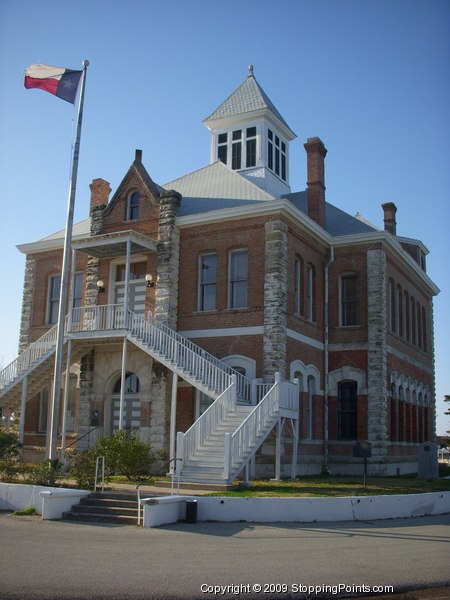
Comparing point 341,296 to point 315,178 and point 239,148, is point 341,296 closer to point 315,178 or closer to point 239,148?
point 315,178

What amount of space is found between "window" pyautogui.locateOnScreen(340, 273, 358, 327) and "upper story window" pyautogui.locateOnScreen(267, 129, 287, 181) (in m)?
6.91

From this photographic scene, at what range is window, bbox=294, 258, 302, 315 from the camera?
25.1 m

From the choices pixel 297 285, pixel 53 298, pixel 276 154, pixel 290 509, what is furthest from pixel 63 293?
pixel 276 154

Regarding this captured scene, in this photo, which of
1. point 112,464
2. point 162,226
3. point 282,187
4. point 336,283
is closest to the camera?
point 112,464

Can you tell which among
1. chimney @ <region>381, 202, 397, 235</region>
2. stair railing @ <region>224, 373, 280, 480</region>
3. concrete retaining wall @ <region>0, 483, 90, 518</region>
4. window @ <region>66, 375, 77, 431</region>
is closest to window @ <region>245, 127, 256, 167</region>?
chimney @ <region>381, 202, 397, 235</region>

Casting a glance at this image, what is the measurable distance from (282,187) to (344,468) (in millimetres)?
13525

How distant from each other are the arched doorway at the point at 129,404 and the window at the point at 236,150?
11416 millimetres

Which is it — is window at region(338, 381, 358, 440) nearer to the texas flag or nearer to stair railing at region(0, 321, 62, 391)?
stair railing at region(0, 321, 62, 391)

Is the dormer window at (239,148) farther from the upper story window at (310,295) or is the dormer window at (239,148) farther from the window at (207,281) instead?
the window at (207,281)

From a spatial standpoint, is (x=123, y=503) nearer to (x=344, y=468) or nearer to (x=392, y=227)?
(x=344, y=468)

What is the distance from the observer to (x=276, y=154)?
3216 cm

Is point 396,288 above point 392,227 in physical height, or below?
below

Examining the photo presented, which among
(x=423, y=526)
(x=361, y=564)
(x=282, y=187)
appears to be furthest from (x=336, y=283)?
(x=361, y=564)

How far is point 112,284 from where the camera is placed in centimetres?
2700
